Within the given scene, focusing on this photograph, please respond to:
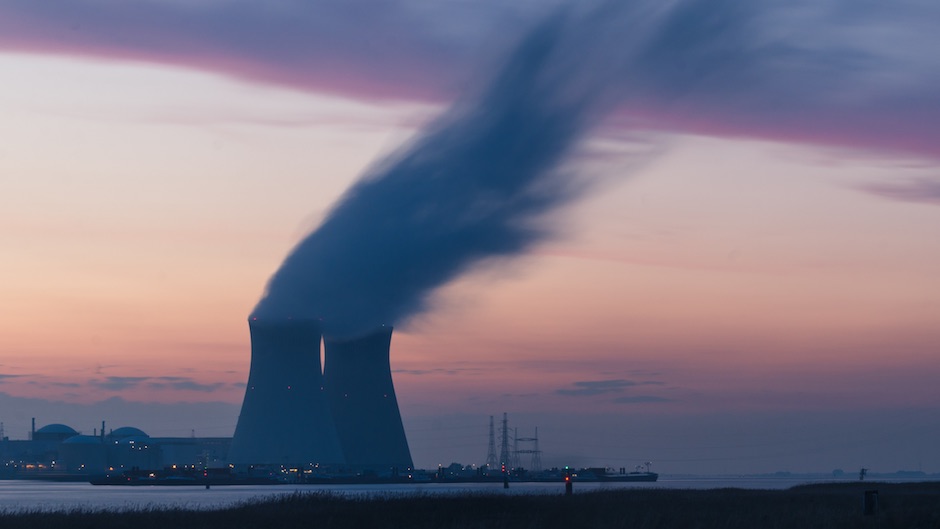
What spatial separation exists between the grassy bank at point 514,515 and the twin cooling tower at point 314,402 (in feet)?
104

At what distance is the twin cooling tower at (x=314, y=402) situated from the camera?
229 ft

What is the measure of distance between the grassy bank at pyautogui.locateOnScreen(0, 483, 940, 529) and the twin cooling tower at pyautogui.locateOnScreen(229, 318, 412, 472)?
31.7 metres

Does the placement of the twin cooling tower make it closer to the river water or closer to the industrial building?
the river water

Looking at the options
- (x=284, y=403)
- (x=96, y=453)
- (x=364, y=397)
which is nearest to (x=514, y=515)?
(x=284, y=403)

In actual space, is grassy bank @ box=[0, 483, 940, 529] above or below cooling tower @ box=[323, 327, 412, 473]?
below

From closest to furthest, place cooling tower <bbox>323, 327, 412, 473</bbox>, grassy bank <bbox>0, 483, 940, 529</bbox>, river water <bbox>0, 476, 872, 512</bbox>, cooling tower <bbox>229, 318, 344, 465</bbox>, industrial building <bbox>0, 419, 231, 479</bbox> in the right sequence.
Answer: grassy bank <bbox>0, 483, 940, 529</bbox>, river water <bbox>0, 476, 872, 512</bbox>, cooling tower <bbox>229, 318, 344, 465</bbox>, cooling tower <bbox>323, 327, 412, 473</bbox>, industrial building <bbox>0, 419, 231, 479</bbox>

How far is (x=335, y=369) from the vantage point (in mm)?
81000

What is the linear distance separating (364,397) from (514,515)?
4945 cm

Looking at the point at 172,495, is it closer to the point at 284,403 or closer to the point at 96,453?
the point at 284,403

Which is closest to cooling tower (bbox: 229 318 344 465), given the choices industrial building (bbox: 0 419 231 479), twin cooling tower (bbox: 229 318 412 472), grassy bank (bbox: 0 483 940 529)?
twin cooling tower (bbox: 229 318 412 472)

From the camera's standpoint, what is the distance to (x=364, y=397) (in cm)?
8094

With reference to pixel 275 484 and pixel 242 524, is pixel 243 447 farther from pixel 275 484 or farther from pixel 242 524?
pixel 242 524

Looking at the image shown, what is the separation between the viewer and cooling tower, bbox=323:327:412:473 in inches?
3147

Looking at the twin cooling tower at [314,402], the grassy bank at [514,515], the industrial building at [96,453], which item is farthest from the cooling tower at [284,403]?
the industrial building at [96,453]
